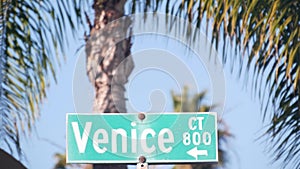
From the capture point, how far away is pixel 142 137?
2.29m

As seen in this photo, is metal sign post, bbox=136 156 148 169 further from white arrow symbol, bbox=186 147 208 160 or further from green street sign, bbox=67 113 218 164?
white arrow symbol, bbox=186 147 208 160

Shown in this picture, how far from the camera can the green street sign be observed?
7.47 ft

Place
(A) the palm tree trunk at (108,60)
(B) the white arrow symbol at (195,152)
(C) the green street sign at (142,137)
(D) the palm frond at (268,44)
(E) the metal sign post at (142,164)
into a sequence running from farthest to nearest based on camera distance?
(D) the palm frond at (268,44) < (B) the white arrow symbol at (195,152) < (A) the palm tree trunk at (108,60) < (C) the green street sign at (142,137) < (E) the metal sign post at (142,164)

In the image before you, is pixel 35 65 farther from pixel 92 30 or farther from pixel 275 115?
pixel 275 115

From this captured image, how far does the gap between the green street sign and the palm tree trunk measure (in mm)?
93

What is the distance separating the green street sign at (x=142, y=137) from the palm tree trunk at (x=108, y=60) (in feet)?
0.30

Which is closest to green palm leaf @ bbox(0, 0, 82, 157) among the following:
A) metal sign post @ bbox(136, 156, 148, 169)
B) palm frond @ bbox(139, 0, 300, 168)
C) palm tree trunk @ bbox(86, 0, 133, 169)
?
palm tree trunk @ bbox(86, 0, 133, 169)

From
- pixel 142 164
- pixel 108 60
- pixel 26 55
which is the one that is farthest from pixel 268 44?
pixel 142 164

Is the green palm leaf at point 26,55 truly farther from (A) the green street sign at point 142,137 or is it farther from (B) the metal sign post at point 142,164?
(B) the metal sign post at point 142,164

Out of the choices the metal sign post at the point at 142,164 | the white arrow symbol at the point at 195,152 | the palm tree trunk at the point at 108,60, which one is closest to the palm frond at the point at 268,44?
the palm tree trunk at the point at 108,60

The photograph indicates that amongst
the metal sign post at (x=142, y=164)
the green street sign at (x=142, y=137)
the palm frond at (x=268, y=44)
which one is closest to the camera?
the metal sign post at (x=142, y=164)

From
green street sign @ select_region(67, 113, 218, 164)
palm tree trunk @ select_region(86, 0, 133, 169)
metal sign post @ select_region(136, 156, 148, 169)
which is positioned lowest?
metal sign post @ select_region(136, 156, 148, 169)

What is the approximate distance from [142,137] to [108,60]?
1.02m

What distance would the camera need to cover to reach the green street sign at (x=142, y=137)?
228 cm
